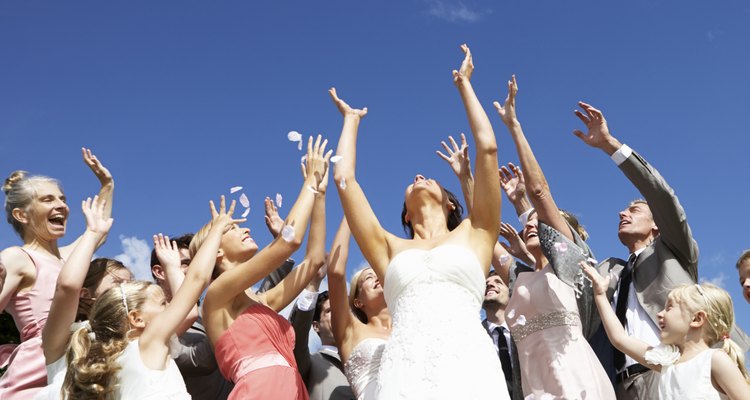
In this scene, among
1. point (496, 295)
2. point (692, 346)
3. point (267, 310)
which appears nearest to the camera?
point (692, 346)

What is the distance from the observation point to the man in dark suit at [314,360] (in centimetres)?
608

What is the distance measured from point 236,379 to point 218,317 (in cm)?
47

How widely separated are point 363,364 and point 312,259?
0.94m

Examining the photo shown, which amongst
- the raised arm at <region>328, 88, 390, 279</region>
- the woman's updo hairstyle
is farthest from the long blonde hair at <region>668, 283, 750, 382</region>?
the woman's updo hairstyle

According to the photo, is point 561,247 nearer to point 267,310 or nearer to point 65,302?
point 267,310

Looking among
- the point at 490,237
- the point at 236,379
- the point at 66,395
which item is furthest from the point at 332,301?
the point at 66,395

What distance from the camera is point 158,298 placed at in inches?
204

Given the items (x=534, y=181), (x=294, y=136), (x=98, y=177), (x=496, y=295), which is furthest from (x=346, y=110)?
(x=496, y=295)

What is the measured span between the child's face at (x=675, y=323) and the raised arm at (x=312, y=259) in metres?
2.53

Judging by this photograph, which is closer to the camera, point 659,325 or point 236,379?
point 236,379

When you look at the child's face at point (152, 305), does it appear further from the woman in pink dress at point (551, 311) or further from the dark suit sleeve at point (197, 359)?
the woman in pink dress at point (551, 311)

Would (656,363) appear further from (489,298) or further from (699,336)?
(489,298)

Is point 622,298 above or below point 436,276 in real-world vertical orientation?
above

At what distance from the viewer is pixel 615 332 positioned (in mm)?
5160
